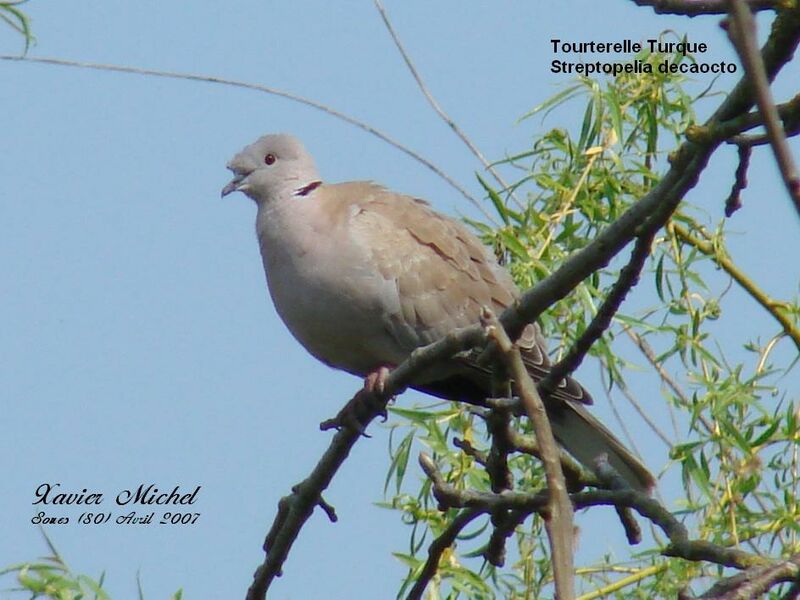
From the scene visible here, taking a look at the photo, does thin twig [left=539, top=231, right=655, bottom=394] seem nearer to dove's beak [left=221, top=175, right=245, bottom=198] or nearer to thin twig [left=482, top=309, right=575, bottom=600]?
thin twig [left=482, top=309, right=575, bottom=600]

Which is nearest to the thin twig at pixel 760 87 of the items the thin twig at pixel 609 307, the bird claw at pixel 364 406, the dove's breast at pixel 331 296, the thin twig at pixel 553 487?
the thin twig at pixel 553 487

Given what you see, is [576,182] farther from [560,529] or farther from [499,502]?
[560,529]

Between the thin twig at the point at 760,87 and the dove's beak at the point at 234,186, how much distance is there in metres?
3.06

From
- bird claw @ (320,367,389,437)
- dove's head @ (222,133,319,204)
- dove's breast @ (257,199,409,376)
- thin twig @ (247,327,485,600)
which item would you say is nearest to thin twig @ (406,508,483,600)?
thin twig @ (247,327,485,600)

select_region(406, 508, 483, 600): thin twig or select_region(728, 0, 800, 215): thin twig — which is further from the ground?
select_region(406, 508, 483, 600): thin twig

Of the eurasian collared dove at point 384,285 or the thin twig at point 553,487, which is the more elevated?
the eurasian collared dove at point 384,285

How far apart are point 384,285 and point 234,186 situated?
25.5 inches

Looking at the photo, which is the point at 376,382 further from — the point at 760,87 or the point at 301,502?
the point at 760,87

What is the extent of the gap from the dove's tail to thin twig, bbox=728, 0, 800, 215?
7.90 ft

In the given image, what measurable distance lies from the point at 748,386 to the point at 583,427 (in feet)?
1.59

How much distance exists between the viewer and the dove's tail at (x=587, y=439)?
3.44m

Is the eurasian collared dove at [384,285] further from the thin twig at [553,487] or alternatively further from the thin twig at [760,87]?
the thin twig at [760,87]

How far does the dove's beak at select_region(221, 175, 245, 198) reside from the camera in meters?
4.06

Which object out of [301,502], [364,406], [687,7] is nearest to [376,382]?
[364,406]
